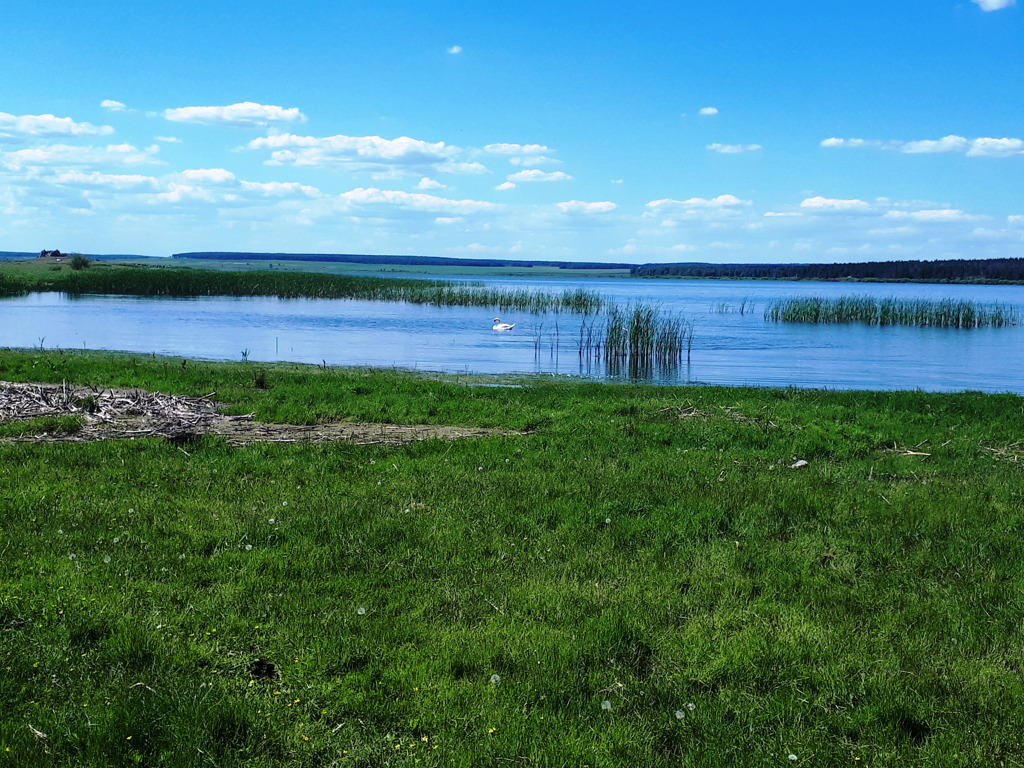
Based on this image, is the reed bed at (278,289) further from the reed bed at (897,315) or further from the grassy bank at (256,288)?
the reed bed at (897,315)

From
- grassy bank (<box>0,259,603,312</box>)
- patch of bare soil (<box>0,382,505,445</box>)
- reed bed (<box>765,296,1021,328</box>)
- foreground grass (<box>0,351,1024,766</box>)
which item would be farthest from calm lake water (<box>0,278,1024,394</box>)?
foreground grass (<box>0,351,1024,766</box>)

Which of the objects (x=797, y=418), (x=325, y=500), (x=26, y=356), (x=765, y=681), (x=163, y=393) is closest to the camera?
(x=765, y=681)

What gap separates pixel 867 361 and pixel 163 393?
116 feet

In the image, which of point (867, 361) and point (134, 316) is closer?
point (867, 361)

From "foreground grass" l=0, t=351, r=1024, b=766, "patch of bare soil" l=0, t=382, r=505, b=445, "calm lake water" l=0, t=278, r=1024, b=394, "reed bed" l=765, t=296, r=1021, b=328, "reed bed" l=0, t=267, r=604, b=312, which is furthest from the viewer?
"reed bed" l=0, t=267, r=604, b=312

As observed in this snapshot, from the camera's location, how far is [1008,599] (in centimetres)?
761

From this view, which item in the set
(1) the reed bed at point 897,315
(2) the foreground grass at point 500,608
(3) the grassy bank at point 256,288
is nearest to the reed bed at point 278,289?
(3) the grassy bank at point 256,288

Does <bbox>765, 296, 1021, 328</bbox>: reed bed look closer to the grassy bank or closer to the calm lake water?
the calm lake water

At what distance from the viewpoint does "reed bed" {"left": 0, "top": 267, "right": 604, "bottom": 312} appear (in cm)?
7362

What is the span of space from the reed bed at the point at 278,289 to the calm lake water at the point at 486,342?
4.25m

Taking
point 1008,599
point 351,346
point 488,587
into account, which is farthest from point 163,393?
point 351,346

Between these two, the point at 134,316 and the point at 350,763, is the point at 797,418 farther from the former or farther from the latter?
the point at 134,316

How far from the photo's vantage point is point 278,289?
275 feet

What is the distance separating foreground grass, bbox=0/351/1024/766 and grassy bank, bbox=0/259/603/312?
58.0m
